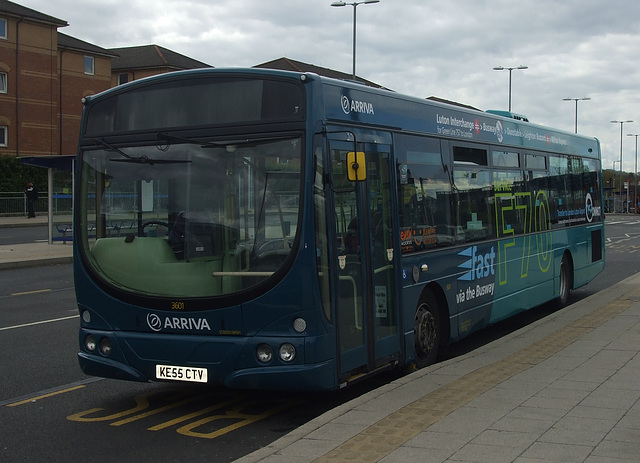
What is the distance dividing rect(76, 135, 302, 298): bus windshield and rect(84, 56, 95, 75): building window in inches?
2412

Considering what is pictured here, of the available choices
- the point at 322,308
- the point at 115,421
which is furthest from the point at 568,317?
the point at 115,421

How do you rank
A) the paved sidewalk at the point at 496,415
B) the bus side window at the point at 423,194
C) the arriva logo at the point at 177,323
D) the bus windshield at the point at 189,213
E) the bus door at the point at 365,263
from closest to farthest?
the paved sidewalk at the point at 496,415 → the bus windshield at the point at 189,213 → the arriva logo at the point at 177,323 → the bus door at the point at 365,263 → the bus side window at the point at 423,194

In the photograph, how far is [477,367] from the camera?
27.9 feet

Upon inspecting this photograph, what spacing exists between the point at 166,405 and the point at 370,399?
80.4 inches

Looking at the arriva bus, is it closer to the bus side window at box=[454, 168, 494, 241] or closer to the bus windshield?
the bus windshield

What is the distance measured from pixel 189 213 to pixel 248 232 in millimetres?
610

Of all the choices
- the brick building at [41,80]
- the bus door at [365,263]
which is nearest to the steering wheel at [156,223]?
the bus door at [365,263]

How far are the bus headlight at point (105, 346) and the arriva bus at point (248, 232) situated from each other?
2 centimetres

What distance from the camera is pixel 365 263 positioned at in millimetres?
7645

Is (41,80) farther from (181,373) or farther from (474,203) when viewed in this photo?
(181,373)

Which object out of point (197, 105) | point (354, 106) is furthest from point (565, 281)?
point (197, 105)

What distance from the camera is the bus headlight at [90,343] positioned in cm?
755

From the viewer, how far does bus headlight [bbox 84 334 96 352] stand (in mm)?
7551

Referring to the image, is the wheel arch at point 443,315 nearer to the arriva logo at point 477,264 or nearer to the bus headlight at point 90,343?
the arriva logo at point 477,264
